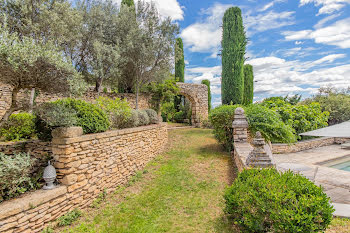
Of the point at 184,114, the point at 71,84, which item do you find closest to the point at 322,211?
the point at 71,84

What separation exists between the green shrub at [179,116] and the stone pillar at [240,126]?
11.6 meters

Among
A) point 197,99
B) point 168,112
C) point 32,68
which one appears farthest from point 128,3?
point 32,68

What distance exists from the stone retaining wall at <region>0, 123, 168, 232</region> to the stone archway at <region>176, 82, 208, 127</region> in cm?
1065

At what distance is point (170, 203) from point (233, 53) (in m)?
12.9

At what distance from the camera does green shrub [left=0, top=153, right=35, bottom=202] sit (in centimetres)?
302

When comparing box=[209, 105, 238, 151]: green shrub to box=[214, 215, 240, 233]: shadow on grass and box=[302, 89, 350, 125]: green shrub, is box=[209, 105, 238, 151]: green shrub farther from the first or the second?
box=[302, 89, 350, 125]: green shrub

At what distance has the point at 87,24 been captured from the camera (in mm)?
8930

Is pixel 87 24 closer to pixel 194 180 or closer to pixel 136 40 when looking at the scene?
pixel 136 40

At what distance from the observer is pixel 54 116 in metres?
3.62

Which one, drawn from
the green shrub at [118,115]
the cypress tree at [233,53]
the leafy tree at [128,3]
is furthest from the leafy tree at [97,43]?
the cypress tree at [233,53]

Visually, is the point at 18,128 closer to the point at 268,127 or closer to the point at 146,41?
the point at 146,41

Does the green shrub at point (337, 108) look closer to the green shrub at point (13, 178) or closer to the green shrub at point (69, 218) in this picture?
the green shrub at point (69, 218)

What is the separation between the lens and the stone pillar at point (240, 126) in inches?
258

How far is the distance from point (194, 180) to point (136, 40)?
799 cm
